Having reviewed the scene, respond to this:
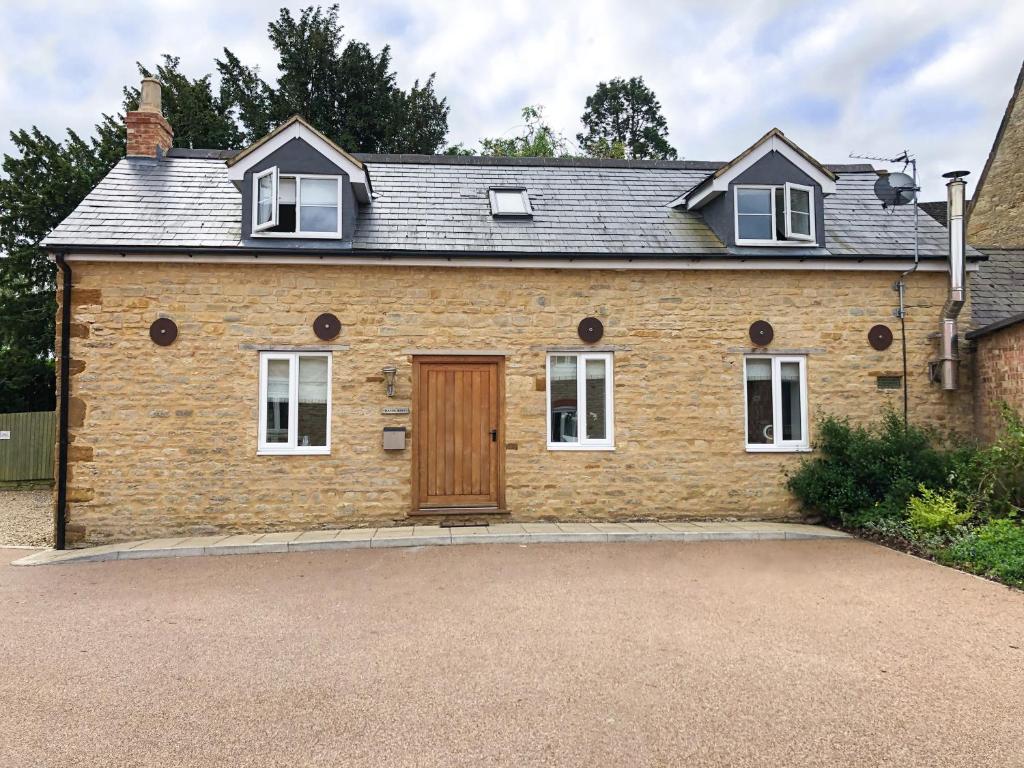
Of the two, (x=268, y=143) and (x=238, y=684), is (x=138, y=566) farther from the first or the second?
(x=268, y=143)

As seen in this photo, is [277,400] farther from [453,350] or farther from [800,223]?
[800,223]

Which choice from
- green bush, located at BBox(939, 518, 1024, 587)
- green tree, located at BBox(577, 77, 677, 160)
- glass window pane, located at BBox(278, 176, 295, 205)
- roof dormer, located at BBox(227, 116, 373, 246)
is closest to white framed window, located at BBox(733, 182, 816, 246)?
green bush, located at BBox(939, 518, 1024, 587)

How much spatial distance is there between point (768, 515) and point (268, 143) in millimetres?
9670

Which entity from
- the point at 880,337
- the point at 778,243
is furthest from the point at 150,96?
the point at 880,337

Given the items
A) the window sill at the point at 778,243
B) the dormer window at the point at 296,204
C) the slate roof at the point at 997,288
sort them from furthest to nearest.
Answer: the slate roof at the point at 997,288, the window sill at the point at 778,243, the dormer window at the point at 296,204

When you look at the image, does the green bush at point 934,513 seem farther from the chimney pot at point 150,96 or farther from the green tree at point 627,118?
the green tree at point 627,118

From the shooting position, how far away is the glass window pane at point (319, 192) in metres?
10.4

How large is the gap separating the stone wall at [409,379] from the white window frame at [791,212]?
0.68m

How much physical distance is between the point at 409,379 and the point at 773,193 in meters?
6.74

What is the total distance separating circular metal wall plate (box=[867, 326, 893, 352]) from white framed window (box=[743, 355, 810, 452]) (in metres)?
1.11

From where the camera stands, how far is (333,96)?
25.3 meters

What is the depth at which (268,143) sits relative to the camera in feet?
33.6

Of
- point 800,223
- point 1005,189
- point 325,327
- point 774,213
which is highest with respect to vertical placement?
point 1005,189

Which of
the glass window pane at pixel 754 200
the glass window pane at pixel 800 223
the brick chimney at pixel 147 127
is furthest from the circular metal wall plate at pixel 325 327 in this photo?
the glass window pane at pixel 800 223
